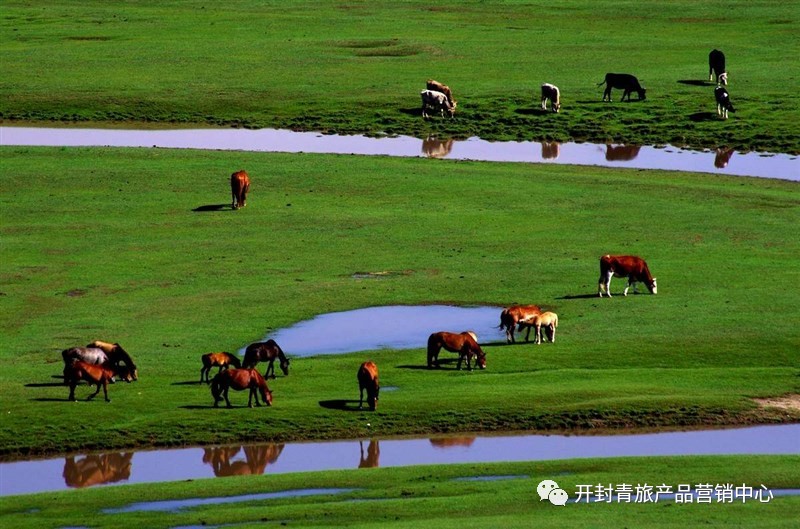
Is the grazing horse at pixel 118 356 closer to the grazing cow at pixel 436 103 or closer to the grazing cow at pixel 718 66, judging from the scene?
the grazing cow at pixel 436 103

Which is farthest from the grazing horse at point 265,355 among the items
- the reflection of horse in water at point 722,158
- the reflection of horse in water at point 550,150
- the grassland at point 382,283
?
the reflection of horse in water at point 722,158

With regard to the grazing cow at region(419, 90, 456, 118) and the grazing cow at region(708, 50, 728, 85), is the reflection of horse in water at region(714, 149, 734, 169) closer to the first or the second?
the grazing cow at region(708, 50, 728, 85)

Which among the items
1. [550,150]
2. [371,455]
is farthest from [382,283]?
[550,150]

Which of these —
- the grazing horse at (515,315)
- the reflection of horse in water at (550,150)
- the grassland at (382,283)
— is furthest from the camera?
the reflection of horse in water at (550,150)

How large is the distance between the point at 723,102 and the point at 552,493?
4087cm

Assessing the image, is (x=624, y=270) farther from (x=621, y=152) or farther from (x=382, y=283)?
(x=621, y=152)

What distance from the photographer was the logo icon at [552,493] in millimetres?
24000

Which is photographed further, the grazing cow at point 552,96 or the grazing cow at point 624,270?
the grazing cow at point 552,96

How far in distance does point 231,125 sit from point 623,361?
1349 inches

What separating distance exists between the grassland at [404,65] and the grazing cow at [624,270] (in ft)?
73.8

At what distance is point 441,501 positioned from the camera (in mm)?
24094

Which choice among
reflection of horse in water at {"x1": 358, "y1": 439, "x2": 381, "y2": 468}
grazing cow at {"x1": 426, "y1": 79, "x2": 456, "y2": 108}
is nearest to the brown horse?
reflection of horse in water at {"x1": 358, "y1": 439, "x2": 381, "y2": 468}

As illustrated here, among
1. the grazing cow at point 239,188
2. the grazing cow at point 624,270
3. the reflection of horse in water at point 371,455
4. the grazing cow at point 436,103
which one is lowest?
the reflection of horse in water at point 371,455

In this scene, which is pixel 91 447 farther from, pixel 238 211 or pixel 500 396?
pixel 238 211
